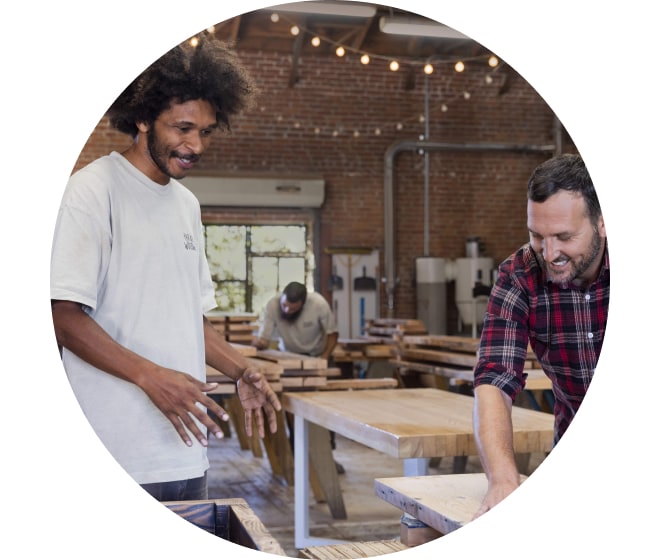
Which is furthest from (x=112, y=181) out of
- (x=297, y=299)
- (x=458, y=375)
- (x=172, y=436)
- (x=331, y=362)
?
(x=331, y=362)

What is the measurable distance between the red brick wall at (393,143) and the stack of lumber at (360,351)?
46.0 inches

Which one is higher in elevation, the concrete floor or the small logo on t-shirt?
the small logo on t-shirt

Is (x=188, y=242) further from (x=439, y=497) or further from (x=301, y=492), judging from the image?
(x=301, y=492)

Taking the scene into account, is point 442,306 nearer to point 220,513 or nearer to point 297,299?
point 297,299

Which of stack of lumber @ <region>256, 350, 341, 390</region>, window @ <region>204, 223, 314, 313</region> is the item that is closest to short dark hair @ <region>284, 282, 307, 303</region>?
window @ <region>204, 223, 314, 313</region>

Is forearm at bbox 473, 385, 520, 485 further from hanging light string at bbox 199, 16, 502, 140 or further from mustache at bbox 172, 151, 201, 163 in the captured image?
hanging light string at bbox 199, 16, 502, 140

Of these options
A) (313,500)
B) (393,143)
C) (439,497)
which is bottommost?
(313,500)

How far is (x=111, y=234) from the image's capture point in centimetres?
159

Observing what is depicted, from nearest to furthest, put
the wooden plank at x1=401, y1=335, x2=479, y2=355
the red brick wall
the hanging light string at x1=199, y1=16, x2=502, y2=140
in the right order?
the wooden plank at x1=401, y1=335, x2=479, y2=355 → the hanging light string at x1=199, y1=16, x2=502, y2=140 → the red brick wall

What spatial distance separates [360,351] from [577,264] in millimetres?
4745

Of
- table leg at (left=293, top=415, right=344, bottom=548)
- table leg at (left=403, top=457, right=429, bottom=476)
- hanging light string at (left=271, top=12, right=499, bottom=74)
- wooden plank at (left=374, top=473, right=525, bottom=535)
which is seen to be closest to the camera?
wooden plank at (left=374, top=473, right=525, bottom=535)

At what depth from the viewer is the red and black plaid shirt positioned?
165 centimetres

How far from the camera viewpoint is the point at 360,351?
6359mm

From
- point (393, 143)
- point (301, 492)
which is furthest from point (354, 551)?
point (393, 143)
